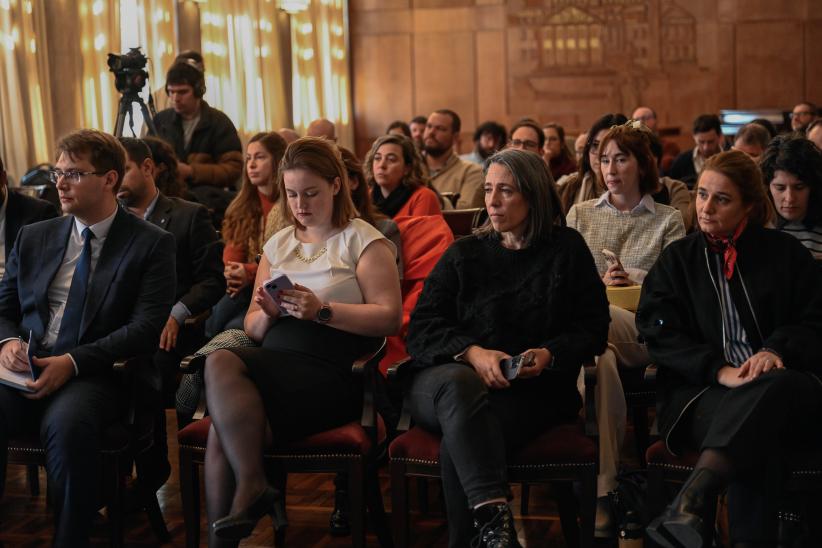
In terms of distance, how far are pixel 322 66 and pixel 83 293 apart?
862 cm

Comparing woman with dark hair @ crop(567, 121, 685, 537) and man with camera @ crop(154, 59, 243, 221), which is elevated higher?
man with camera @ crop(154, 59, 243, 221)

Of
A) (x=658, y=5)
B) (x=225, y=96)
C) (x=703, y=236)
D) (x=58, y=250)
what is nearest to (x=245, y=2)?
(x=225, y=96)

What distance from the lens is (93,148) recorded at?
11.7ft

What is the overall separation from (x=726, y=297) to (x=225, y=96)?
7013mm

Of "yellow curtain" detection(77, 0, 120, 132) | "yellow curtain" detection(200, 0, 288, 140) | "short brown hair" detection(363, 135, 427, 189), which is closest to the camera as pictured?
"short brown hair" detection(363, 135, 427, 189)

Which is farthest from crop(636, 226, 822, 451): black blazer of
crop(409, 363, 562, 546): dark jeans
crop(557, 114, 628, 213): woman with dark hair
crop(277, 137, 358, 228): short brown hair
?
crop(557, 114, 628, 213): woman with dark hair

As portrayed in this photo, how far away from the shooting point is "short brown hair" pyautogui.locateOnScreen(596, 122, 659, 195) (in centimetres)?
416

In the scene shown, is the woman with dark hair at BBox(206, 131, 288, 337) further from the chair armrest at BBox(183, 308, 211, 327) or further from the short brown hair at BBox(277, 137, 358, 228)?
the short brown hair at BBox(277, 137, 358, 228)

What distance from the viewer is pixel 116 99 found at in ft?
24.7

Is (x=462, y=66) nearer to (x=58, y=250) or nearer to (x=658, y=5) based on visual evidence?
(x=658, y=5)

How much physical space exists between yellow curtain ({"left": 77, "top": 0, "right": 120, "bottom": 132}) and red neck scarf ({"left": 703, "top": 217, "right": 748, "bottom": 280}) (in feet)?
16.4

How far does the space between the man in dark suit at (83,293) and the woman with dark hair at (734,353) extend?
5.30 ft

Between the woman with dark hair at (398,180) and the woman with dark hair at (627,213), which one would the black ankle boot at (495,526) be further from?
the woman with dark hair at (398,180)

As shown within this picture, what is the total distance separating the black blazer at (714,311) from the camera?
3.10 metres
